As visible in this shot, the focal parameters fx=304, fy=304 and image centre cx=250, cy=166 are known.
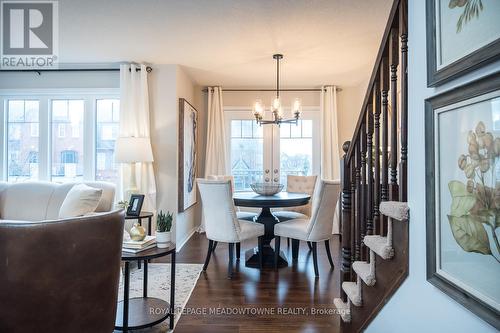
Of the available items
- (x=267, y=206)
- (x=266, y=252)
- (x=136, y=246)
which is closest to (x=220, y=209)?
(x=267, y=206)

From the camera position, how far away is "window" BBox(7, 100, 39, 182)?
4371 mm

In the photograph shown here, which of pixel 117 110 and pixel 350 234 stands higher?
pixel 117 110

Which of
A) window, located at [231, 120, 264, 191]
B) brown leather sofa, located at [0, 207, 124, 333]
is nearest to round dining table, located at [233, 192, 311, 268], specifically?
window, located at [231, 120, 264, 191]

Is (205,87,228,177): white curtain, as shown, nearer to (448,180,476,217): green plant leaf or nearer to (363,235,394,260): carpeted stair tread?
(363,235,394,260): carpeted stair tread

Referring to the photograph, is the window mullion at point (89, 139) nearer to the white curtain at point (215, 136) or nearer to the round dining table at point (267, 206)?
the white curtain at point (215, 136)

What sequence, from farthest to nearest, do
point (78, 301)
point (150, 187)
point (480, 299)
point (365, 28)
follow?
point (150, 187) < point (365, 28) < point (78, 301) < point (480, 299)

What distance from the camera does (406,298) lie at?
3.98 ft

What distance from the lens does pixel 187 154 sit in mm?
4559

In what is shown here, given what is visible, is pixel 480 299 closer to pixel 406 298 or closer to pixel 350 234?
pixel 406 298

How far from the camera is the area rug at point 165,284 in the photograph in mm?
2456

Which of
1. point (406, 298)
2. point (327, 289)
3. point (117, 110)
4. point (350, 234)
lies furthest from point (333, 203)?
point (117, 110)

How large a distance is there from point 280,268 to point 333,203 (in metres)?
0.94

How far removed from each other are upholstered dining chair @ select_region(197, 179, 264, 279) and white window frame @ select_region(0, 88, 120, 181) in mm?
2155

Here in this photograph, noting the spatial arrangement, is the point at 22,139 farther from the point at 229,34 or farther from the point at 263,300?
the point at 263,300
